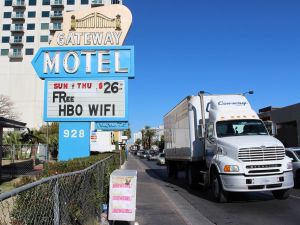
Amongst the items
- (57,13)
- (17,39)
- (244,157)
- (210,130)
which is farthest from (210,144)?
(17,39)

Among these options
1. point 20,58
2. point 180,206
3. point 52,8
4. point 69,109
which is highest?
point 52,8

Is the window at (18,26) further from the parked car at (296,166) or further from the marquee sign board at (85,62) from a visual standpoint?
the parked car at (296,166)

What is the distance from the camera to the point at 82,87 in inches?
627

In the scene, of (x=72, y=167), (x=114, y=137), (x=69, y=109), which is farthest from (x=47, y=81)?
(x=114, y=137)

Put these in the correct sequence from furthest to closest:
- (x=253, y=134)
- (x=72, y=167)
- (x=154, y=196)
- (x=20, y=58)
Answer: (x=20, y=58) < (x=154, y=196) < (x=253, y=134) < (x=72, y=167)

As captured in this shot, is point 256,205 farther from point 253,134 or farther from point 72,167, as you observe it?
point 72,167

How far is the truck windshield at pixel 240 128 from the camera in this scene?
14.8 m

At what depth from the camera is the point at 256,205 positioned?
13219 mm

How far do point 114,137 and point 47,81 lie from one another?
63290mm

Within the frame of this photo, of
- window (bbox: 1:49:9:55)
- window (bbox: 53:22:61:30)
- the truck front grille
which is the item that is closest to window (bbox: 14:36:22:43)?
window (bbox: 1:49:9:55)

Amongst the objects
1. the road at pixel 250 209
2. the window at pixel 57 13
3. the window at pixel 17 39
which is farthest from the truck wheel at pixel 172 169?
the window at pixel 17 39

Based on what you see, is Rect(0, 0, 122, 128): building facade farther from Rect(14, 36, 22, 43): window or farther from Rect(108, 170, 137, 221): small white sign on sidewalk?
Rect(108, 170, 137, 221): small white sign on sidewalk

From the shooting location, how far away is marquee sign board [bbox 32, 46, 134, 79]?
52.4 ft

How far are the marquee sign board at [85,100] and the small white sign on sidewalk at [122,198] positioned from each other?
7.52 m
